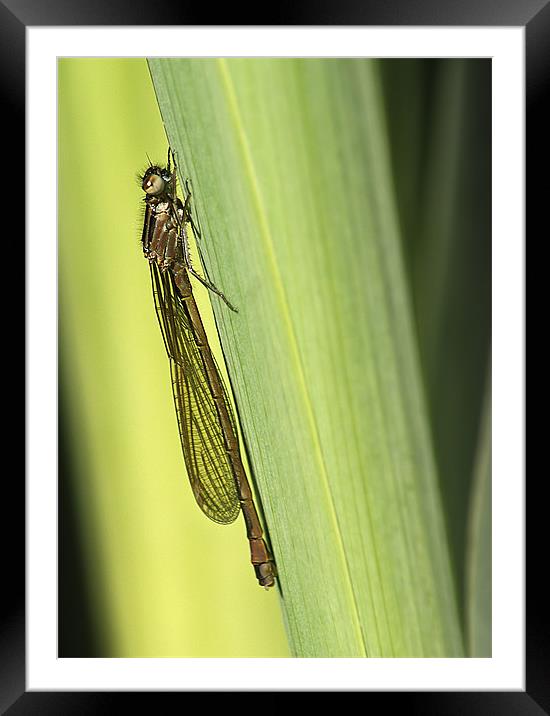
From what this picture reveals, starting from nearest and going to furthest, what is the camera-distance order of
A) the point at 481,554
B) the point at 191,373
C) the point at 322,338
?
the point at 322,338
the point at 481,554
the point at 191,373

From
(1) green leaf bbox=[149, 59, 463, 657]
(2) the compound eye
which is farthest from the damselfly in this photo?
(1) green leaf bbox=[149, 59, 463, 657]

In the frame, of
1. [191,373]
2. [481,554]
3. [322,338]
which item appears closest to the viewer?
[322,338]

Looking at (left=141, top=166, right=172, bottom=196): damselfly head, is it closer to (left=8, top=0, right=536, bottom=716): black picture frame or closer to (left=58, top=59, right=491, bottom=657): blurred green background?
(left=58, top=59, right=491, bottom=657): blurred green background

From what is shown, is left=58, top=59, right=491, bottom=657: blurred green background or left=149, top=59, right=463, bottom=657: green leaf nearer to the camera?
left=149, top=59, right=463, bottom=657: green leaf
